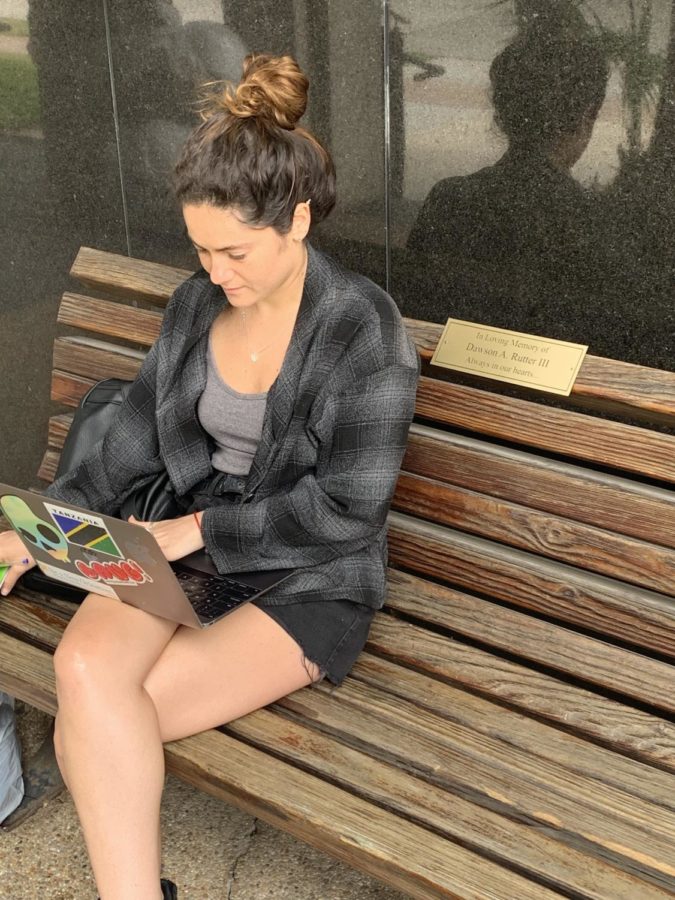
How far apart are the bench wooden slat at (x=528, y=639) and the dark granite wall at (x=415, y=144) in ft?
2.72

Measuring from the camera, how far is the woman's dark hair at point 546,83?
9.52 feet

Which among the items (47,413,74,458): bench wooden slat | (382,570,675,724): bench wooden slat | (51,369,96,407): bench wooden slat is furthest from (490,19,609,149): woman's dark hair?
(47,413,74,458): bench wooden slat

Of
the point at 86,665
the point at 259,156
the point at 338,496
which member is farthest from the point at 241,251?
the point at 86,665

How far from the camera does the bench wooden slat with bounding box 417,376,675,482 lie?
8.25 feet

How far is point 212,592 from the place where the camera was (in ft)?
8.41

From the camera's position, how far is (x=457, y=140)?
320 cm

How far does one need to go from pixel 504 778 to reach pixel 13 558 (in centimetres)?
136

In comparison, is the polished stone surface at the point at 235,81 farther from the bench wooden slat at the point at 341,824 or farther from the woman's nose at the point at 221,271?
the bench wooden slat at the point at 341,824

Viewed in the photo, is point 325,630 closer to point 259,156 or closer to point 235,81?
point 259,156

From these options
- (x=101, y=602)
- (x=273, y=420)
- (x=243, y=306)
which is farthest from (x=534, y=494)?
(x=101, y=602)

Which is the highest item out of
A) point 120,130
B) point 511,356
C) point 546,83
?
point 546,83

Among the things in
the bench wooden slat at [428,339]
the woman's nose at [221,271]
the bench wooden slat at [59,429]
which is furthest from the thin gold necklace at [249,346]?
the bench wooden slat at [59,429]

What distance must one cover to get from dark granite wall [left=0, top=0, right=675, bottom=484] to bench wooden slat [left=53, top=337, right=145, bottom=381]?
636mm

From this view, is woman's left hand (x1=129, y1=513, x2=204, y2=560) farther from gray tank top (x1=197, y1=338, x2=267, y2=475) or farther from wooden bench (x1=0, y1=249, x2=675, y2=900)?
wooden bench (x1=0, y1=249, x2=675, y2=900)
